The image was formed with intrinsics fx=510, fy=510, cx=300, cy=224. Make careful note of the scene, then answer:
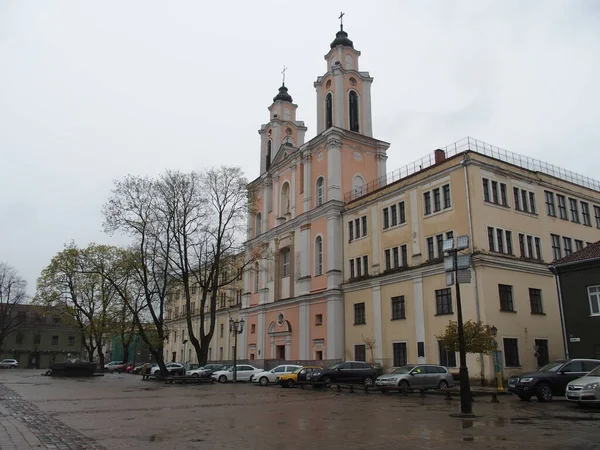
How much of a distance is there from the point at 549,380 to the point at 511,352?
382 inches

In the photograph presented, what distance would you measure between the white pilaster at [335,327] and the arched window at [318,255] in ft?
11.6

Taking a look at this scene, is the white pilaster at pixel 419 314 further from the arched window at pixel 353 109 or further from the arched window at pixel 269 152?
the arched window at pixel 269 152

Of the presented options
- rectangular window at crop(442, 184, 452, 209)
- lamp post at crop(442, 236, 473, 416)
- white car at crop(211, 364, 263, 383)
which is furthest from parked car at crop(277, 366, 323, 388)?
lamp post at crop(442, 236, 473, 416)

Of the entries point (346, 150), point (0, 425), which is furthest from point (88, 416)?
point (346, 150)

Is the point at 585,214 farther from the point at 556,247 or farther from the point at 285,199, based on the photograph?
the point at 285,199

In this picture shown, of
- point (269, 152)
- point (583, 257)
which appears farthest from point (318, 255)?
point (583, 257)

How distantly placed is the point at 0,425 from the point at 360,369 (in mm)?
21164

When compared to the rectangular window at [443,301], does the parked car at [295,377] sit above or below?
below

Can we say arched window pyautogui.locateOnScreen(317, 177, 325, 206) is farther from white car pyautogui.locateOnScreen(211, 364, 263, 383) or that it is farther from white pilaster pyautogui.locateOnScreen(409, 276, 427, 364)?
white car pyautogui.locateOnScreen(211, 364, 263, 383)

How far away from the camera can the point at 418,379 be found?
2502cm

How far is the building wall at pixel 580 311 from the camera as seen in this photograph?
2561cm

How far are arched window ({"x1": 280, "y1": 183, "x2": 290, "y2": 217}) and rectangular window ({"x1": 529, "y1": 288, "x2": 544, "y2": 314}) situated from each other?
24600mm

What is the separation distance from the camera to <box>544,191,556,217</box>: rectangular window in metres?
34.7

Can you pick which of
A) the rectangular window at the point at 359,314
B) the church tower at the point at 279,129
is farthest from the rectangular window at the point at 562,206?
the church tower at the point at 279,129
